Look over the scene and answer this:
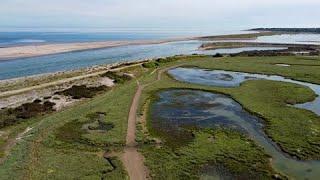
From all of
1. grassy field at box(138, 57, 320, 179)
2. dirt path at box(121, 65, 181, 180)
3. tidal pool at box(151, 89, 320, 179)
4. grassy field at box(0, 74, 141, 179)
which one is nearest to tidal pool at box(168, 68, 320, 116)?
grassy field at box(138, 57, 320, 179)

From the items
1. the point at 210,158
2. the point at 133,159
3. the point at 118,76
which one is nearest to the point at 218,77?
the point at 118,76

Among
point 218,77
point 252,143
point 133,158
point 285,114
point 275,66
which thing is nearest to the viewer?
point 133,158

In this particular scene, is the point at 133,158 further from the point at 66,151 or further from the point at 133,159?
the point at 66,151

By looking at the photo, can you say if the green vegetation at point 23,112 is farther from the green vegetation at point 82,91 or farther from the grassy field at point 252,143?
the grassy field at point 252,143

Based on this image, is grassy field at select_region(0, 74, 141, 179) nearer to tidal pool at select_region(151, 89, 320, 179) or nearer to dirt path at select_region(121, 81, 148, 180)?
dirt path at select_region(121, 81, 148, 180)

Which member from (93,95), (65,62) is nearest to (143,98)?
(93,95)

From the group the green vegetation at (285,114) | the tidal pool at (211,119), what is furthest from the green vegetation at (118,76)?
the green vegetation at (285,114)
